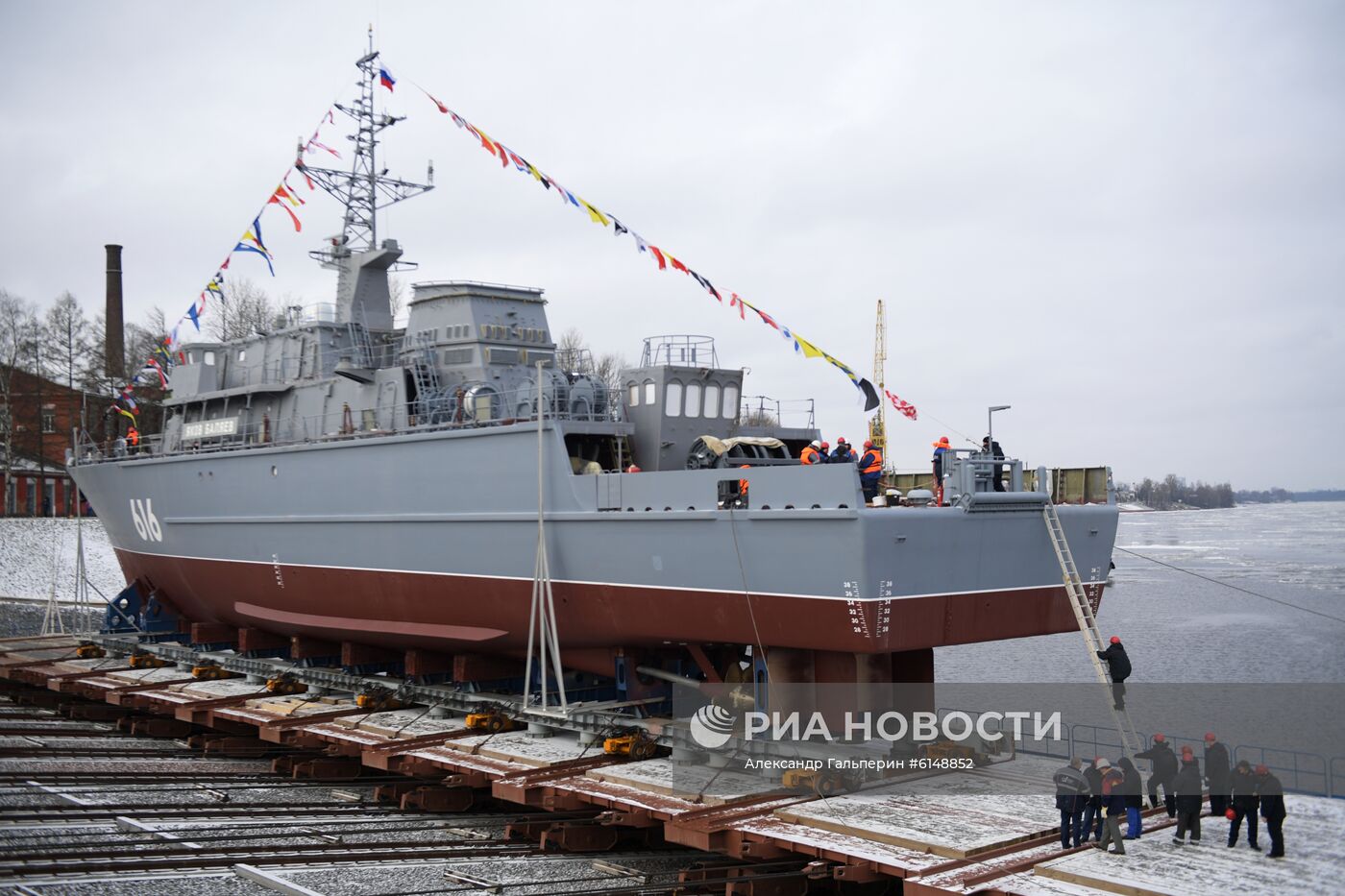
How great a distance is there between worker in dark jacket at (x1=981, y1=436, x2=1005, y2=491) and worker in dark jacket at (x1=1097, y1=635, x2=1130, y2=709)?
2.22 metres

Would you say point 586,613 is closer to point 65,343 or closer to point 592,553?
point 592,553

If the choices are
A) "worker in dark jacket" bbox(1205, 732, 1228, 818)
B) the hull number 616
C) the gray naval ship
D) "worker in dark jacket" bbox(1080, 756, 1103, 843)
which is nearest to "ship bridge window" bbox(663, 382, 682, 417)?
the gray naval ship

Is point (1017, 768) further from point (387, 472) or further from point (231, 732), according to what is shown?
point (231, 732)

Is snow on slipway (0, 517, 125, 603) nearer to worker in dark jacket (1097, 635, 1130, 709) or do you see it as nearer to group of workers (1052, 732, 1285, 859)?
worker in dark jacket (1097, 635, 1130, 709)

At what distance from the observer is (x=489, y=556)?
15062 mm

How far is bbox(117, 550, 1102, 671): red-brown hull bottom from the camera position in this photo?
1173 centimetres

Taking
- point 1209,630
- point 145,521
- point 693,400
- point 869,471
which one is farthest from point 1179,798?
point 1209,630

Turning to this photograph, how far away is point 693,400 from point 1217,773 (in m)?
7.87

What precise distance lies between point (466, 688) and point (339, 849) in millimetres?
4147

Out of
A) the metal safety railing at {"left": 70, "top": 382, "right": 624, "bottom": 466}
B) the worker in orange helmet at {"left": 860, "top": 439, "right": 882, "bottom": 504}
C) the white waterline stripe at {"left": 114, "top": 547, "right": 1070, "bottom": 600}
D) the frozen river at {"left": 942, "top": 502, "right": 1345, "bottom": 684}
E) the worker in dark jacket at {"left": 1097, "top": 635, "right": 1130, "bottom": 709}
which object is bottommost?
the frozen river at {"left": 942, "top": 502, "right": 1345, "bottom": 684}

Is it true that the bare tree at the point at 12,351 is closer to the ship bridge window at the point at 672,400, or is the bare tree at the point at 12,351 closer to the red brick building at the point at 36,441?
the red brick building at the point at 36,441

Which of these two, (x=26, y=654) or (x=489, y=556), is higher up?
(x=489, y=556)

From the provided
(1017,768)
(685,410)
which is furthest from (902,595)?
(685,410)

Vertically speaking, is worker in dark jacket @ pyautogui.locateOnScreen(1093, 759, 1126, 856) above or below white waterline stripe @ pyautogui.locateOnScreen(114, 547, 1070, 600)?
below
